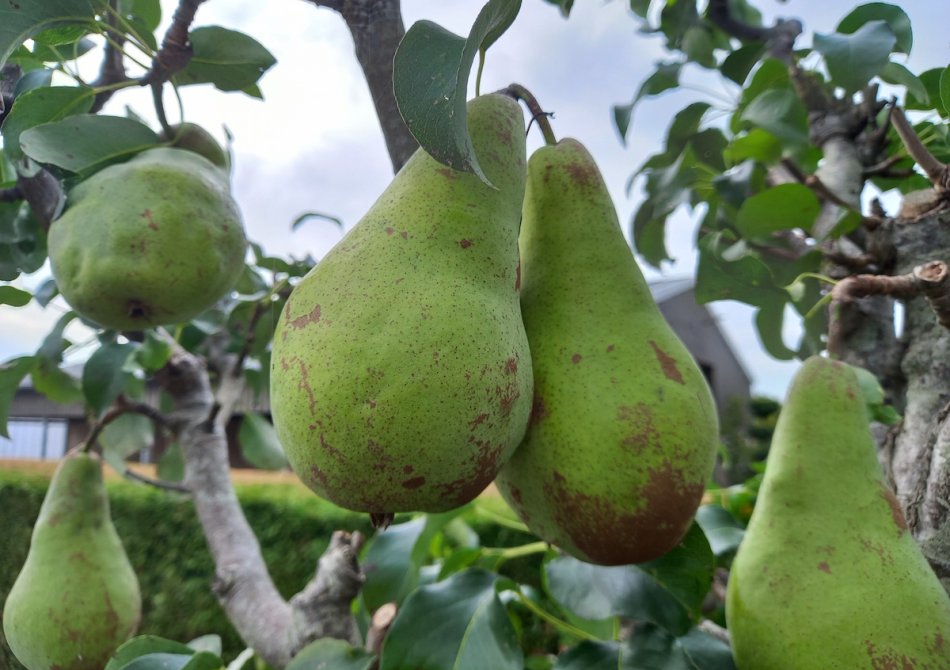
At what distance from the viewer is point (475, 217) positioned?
0.61 m

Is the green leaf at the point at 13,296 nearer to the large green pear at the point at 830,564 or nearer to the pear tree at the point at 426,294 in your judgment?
the pear tree at the point at 426,294

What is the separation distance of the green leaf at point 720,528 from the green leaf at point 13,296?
1.03 meters

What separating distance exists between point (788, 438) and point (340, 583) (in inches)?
22.7

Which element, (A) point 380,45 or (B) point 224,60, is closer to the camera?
(A) point 380,45

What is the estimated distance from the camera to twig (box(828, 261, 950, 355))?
0.75 metres

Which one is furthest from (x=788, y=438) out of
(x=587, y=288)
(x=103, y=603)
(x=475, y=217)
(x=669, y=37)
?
(x=669, y=37)

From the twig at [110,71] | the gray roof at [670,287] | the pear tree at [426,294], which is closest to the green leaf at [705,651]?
the pear tree at [426,294]

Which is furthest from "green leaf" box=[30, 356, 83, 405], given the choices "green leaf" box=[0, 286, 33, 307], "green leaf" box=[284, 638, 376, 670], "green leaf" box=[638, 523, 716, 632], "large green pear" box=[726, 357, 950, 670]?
"large green pear" box=[726, 357, 950, 670]

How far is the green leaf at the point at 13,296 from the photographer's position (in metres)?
0.93

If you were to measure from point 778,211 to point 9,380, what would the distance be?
127 cm

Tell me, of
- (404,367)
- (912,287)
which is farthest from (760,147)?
(404,367)

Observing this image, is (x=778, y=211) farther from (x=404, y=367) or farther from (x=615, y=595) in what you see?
(x=404, y=367)

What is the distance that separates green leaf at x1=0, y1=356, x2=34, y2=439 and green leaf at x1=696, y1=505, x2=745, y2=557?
113 cm

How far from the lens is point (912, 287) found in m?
0.76
